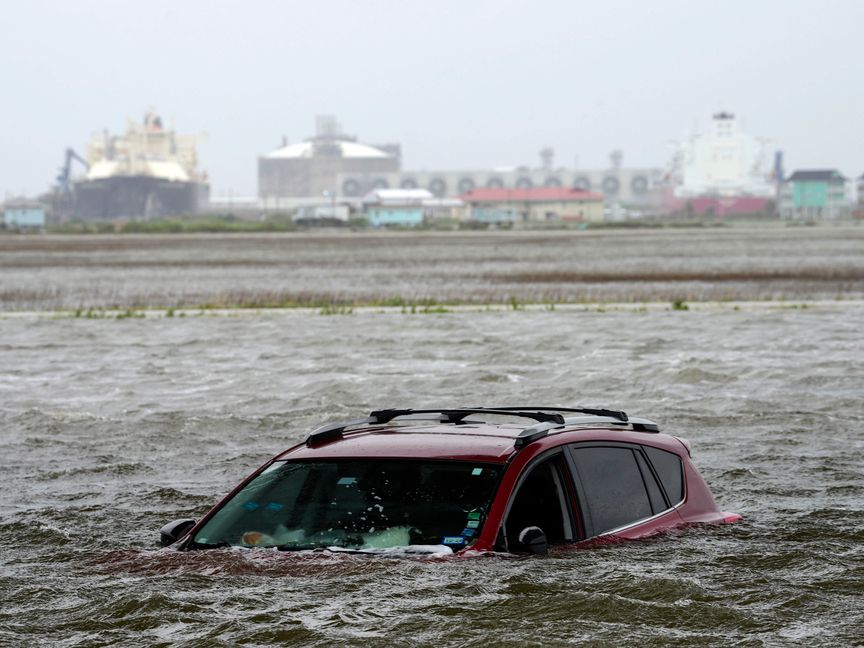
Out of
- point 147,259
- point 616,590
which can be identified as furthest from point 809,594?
point 147,259

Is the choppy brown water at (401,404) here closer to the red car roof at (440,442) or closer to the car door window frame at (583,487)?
the car door window frame at (583,487)

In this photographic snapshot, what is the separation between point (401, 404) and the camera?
707 inches

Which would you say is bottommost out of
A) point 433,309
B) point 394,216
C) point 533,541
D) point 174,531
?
point 394,216

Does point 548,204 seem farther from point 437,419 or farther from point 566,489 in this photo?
point 566,489

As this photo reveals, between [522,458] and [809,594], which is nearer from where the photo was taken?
[522,458]

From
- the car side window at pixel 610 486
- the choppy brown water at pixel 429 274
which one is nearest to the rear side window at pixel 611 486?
the car side window at pixel 610 486

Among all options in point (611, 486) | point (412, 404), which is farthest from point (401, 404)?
point (611, 486)

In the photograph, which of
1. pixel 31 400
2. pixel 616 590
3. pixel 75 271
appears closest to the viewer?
pixel 616 590

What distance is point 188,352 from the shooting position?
2470 cm

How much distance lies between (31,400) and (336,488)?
40.7 feet

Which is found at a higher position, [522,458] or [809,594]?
[522,458]

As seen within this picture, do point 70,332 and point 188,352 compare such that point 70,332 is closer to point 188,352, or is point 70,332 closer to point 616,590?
point 188,352

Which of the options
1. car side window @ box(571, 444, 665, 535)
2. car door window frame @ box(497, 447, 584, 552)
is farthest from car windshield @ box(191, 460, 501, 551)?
car side window @ box(571, 444, 665, 535)

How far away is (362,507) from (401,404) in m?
10.6
